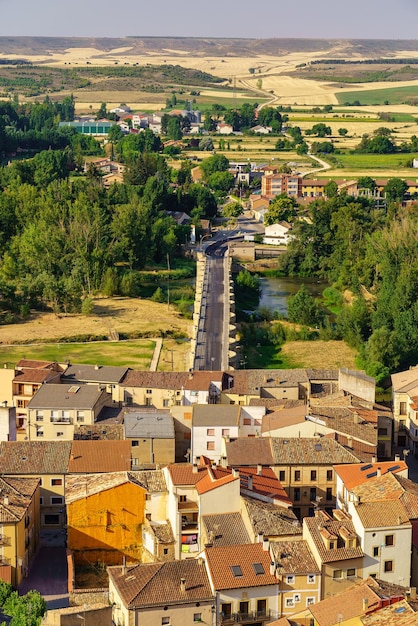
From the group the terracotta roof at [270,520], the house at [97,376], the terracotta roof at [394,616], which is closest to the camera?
the terracotta roof at [394,616]

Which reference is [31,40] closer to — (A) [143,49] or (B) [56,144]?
(A) [143,49]

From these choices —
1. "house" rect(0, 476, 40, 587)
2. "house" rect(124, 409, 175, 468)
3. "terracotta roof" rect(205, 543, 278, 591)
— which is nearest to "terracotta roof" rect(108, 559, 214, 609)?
"terracotta roof" rect(205, 543, 278, 591)

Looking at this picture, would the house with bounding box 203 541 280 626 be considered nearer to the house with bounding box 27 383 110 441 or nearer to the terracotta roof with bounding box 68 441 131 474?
the terracotta roof with bounding box 68 441 131 474

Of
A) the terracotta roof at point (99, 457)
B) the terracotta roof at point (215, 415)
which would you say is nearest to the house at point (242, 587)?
the terracotta roof at point (99, 457)

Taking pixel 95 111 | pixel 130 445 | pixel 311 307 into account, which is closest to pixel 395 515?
pixel 130 445

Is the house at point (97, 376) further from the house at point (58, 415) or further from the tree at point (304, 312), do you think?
the tree at point (304, 312)

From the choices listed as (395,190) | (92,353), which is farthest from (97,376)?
(395,190)
